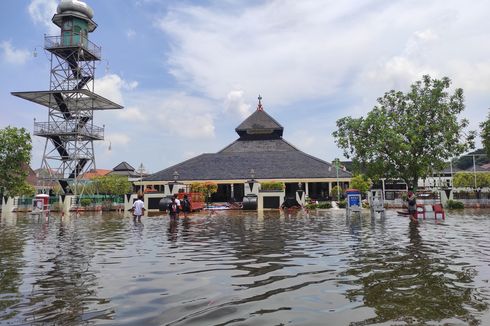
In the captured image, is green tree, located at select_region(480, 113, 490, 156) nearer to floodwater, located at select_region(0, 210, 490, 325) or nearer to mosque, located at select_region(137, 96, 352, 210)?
mosque, located at select_region(137, 96, 352, 210)

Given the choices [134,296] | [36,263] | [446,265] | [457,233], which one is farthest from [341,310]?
[457,233]

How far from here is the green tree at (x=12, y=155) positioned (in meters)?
39.2

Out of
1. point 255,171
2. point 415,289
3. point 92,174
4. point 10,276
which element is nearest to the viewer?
point 415,289

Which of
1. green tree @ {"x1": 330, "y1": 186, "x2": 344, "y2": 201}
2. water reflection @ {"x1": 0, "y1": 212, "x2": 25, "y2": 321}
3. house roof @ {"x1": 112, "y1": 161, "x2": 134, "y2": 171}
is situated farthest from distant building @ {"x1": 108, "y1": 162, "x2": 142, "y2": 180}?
water reflection @ {"x1": 0, "y1": 212, "x2": 25, "y2": 321}

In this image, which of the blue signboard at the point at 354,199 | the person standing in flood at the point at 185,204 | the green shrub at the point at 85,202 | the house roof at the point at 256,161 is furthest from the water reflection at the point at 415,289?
the green shrub at the point at 85,202

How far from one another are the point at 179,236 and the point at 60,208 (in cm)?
3019

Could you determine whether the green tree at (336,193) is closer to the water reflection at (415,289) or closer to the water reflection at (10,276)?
the water reflection at (415,289)

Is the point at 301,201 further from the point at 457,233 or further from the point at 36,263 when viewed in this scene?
the point at 36,263

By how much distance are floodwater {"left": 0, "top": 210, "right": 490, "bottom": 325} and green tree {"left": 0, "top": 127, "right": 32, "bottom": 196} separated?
32.9 metres

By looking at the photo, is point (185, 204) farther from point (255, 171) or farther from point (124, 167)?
point (124, 167)

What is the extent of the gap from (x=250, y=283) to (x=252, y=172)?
3347 cm

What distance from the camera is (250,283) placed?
6.71 meters

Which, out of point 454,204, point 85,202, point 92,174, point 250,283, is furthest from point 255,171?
point 92,174

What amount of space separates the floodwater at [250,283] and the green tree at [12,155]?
32925 mm
